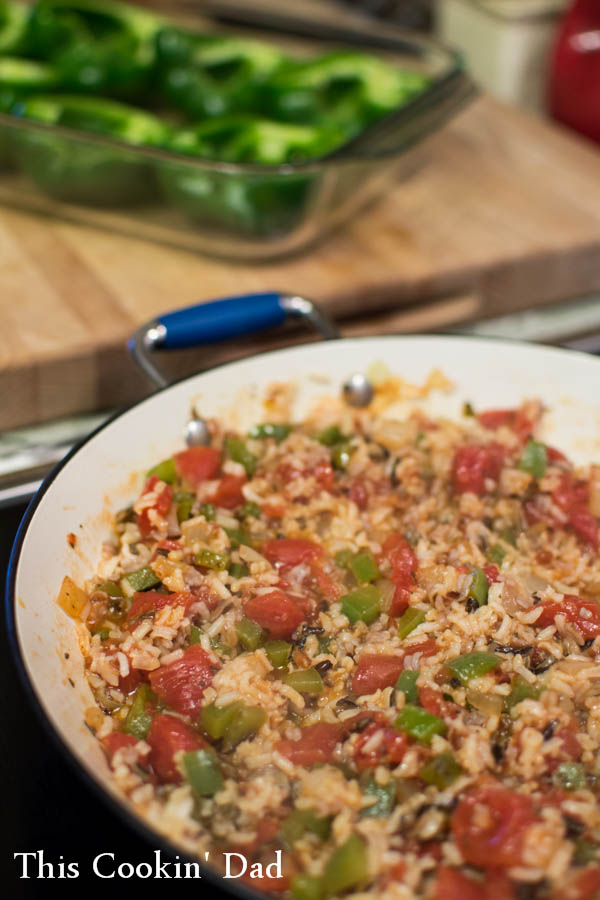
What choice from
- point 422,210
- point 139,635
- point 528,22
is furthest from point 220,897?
point 528,22

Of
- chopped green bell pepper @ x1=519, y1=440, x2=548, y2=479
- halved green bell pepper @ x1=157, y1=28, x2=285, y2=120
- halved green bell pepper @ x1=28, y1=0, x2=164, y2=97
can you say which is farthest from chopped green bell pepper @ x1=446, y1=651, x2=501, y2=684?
halved green bell pepper @ x1=28, y1=0, x2=164, y2=97

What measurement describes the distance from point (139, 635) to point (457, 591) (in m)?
0.44

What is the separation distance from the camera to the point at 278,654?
4.14 feet

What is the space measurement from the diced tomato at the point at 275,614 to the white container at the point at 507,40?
2220 mm

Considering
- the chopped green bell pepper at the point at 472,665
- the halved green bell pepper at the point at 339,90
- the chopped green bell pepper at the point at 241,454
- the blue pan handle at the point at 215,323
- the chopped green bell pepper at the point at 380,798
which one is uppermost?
the halved green bell pepper at the point at 339,90

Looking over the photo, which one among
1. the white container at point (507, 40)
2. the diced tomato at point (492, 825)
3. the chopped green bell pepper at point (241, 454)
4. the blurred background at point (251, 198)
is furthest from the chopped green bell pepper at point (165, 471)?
the white container at point (507, 40)

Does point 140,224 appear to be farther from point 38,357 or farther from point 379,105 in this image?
point 379,105

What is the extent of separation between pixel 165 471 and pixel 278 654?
375 millimetres

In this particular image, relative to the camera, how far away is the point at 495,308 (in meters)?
2.28

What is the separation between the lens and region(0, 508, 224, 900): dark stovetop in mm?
1071

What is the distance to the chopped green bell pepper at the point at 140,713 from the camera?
1.14 meters

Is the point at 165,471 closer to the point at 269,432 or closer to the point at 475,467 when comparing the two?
the point at 269,432

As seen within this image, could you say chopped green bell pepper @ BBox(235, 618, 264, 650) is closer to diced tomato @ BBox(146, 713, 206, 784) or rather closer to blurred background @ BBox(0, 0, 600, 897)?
diced tomato @ BBox(146, 713, 206, 784)

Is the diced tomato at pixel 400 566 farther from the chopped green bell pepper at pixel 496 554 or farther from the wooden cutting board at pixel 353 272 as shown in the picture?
the wooden cutting board at pixel 353 272
